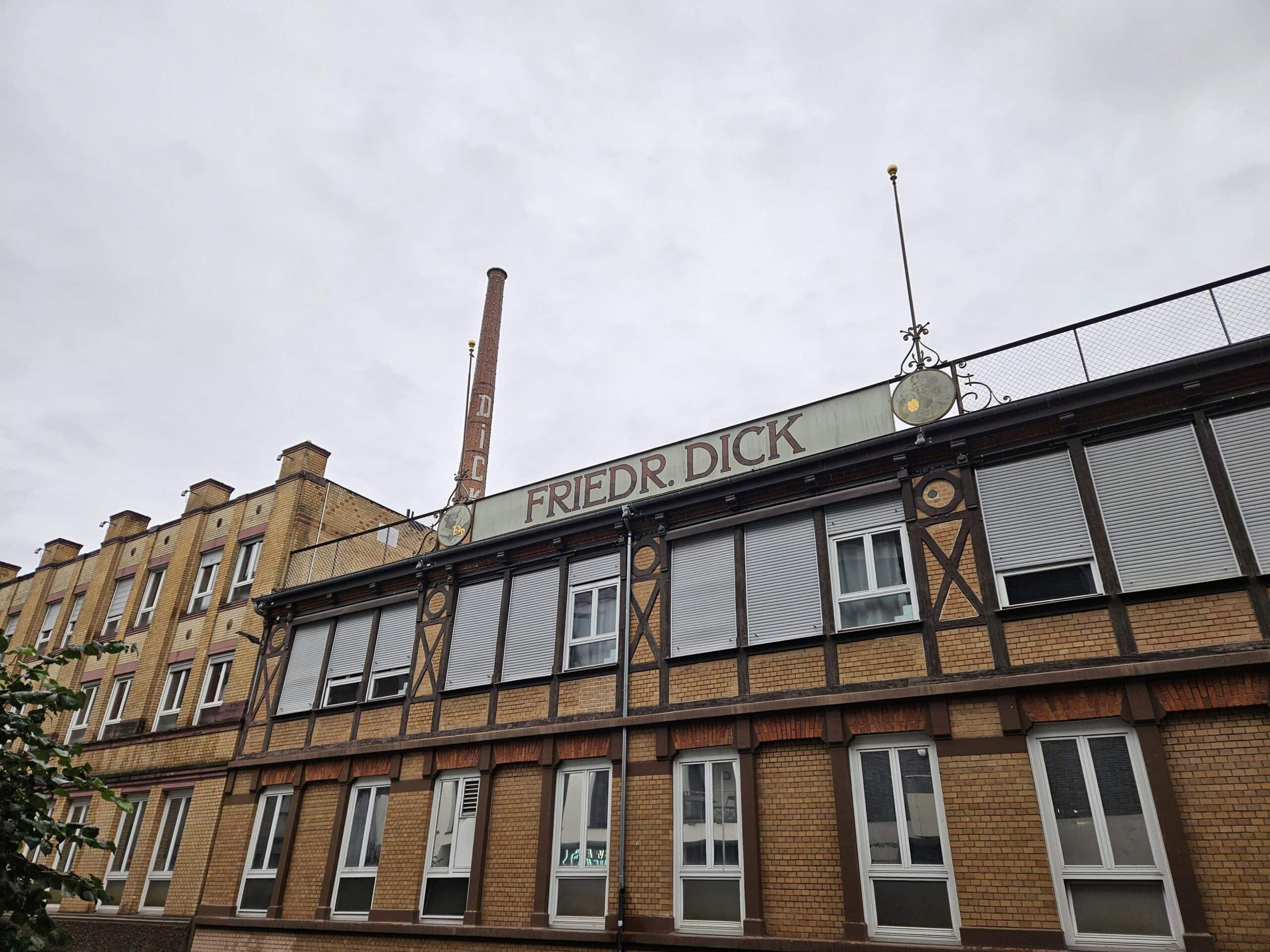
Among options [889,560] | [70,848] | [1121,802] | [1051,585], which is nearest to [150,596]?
[70,848]

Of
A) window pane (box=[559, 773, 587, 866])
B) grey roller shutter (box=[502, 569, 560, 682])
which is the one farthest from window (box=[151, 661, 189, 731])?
window pane (box=[559, 773, 587, 866])

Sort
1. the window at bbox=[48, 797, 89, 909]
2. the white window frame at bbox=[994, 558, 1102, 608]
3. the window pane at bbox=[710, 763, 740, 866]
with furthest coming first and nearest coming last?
the window at bbox=[48, 797, 89, 909] < the window pane at bbox=[710, 763, 740, 866] < the white window frame at bbox=[994, 558, 1102, 608]

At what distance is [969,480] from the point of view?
461 inches

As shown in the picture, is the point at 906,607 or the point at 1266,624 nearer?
the point at 1266,624

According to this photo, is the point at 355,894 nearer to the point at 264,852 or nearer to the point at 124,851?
the point at 264,852

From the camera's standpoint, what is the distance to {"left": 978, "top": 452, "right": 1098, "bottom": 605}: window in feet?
35.0

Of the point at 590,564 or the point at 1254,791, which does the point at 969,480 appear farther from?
the point at 590,564

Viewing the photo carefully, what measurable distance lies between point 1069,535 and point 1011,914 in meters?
4.54

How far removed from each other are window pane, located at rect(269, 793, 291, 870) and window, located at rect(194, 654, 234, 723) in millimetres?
4130

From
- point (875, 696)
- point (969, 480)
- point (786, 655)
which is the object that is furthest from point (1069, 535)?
point (786, 655)

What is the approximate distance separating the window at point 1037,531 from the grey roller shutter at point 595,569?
603 centimetres

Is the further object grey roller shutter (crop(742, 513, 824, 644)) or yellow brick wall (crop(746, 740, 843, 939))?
grey roller shutter (crop(742, 513, 824, 644))

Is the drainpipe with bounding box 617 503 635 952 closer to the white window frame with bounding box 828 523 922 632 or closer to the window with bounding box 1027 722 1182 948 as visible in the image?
the white window frame with bounding box 828 523 922 632

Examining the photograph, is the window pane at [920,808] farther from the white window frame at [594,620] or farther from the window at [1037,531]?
the white window frame at [594,620]
